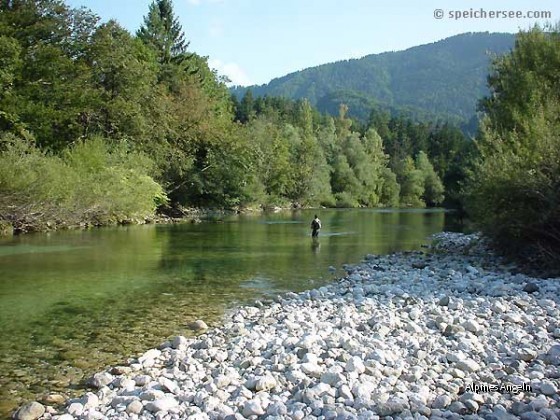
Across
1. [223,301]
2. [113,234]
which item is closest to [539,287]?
[223,301]

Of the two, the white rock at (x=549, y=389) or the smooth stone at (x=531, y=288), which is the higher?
the white rock at (x=549, y=389)

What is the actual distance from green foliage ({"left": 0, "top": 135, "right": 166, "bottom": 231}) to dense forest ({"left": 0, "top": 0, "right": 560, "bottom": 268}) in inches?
3.9

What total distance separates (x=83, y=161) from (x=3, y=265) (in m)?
20.4

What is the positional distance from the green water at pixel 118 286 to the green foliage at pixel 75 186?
2.00 meters

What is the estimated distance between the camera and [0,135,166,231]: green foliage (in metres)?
29.2

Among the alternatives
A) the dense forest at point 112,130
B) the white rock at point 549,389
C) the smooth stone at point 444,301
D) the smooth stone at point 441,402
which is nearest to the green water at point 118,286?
the dense forest at point 112,130

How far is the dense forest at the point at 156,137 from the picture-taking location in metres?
19.8

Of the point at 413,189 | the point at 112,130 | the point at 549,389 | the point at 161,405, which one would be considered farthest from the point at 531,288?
the point at 413,189

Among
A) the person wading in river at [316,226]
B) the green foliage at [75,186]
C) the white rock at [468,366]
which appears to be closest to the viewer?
the white rock at [468,366]

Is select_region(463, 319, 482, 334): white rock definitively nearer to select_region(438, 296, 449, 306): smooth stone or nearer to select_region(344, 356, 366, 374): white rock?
select_region(438, 296, 449, 306): smooth stone

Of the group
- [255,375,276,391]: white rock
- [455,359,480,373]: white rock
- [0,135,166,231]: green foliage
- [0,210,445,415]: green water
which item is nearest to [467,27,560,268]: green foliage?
[0,210,445,415]: green water

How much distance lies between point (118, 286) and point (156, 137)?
3678 cm

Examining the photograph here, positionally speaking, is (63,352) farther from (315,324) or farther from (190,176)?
(190,176)

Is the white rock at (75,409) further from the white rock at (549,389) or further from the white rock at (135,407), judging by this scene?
the white rock at (549,389)
